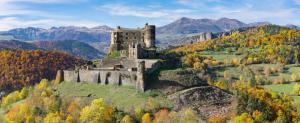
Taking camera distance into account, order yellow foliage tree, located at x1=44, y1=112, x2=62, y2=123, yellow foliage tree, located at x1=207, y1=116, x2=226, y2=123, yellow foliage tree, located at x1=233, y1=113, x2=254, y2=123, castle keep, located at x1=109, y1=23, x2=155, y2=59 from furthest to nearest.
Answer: castle keep, located at x1=109, y1=23, x2=155, y2=59 < yellow foliage tree, located at x1=44, y1=112, x2=62, y2=123 < yellow foliage tree, located at x1=233, y1=113, x2=254, y2=123 < yellow foliage tree, located at x1=207, y1=116, x2=226, y2=123

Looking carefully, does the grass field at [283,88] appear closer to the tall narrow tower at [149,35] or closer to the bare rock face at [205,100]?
the tall narrow tower at [149,35]

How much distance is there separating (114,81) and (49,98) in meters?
15.4

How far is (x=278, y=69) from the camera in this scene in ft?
629

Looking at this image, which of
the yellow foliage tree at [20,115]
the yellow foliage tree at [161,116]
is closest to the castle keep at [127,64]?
the yellow foliage tree at [161,116]

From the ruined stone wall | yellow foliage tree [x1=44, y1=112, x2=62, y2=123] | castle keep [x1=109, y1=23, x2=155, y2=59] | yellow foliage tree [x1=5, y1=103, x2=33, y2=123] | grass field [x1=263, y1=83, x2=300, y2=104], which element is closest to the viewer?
yellow foliage tree [x1=44, y1=112, x2=62, y2=123]

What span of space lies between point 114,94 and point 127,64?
1316 centimetres

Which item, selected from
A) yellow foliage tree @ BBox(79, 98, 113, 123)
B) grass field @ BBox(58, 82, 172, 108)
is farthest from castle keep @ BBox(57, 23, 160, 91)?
yellow foliage tree @ BBox(79, 98, 113, 123)

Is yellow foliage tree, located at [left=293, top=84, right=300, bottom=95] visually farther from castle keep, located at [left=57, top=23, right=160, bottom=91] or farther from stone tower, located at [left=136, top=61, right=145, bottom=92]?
stone tower, located at [left=136, top=61, right=145, bottom=92]

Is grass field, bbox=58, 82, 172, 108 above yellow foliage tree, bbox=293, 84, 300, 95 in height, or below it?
above

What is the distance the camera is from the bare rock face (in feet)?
296

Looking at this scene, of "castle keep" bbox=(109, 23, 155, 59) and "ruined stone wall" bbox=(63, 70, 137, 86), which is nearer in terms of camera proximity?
"ruined stone wall" bbox=(63, 70, 137, 86)

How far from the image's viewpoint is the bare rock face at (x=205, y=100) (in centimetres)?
9031

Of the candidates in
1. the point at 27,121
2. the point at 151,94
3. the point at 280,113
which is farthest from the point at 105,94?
the point at 280,113

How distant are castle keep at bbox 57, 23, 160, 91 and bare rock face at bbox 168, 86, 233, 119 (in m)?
8.25
